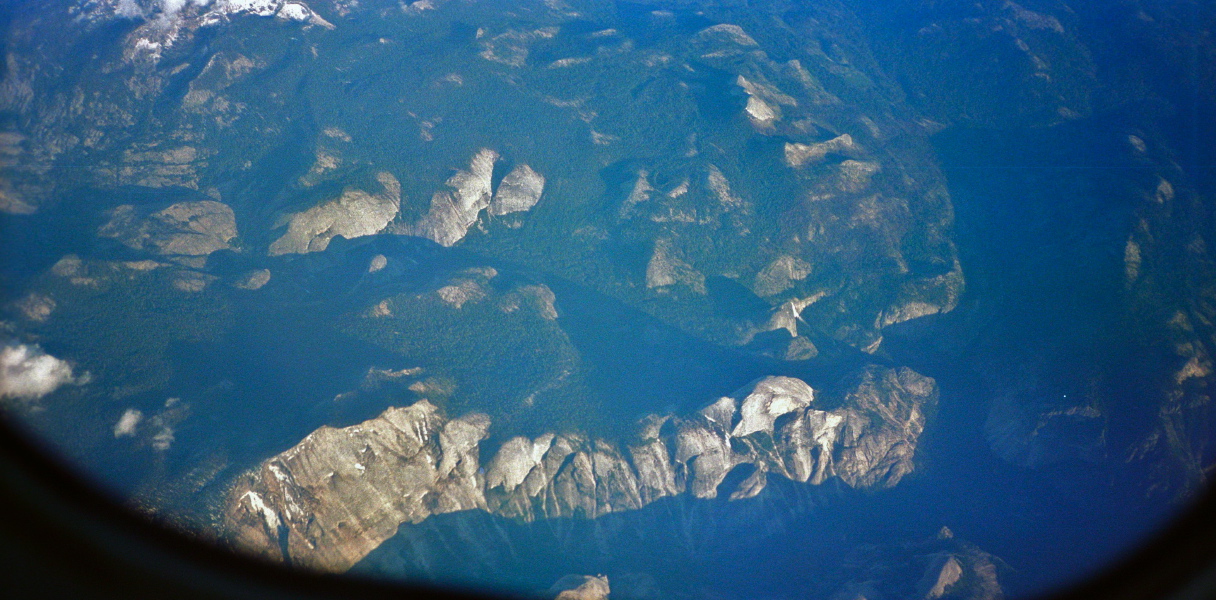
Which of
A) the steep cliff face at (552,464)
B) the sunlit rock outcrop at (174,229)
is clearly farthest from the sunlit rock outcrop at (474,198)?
the steep cliff face at (552,464)

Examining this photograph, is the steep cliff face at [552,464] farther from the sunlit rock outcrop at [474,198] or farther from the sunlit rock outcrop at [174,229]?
the sunlit rock outcrop at [174,229]

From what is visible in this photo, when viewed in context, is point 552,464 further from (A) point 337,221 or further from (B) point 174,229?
(B) point 174,229

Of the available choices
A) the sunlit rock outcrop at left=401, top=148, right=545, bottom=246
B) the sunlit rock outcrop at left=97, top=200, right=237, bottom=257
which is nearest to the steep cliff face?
the sunlit rock outcrop at left=401, top=148, right=545, bottom=246

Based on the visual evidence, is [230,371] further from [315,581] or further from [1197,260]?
[1197,260]

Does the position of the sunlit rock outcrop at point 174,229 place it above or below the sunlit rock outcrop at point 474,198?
above

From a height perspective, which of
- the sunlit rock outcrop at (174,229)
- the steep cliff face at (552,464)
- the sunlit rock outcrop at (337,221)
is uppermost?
the sunlit rock outcrop at (174,229)

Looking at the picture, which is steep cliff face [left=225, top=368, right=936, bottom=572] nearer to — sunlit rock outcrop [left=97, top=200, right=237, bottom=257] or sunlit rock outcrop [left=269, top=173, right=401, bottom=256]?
sunlit rock outcrop [left=269, top=173, right=401, bottom=256]

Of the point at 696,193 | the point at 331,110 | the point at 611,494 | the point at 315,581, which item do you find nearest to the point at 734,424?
the point at 611,494

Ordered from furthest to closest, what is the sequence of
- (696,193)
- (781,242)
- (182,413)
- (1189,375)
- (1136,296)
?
(696,193), (781,242), (1136,296), (1189,375), (182,413)
